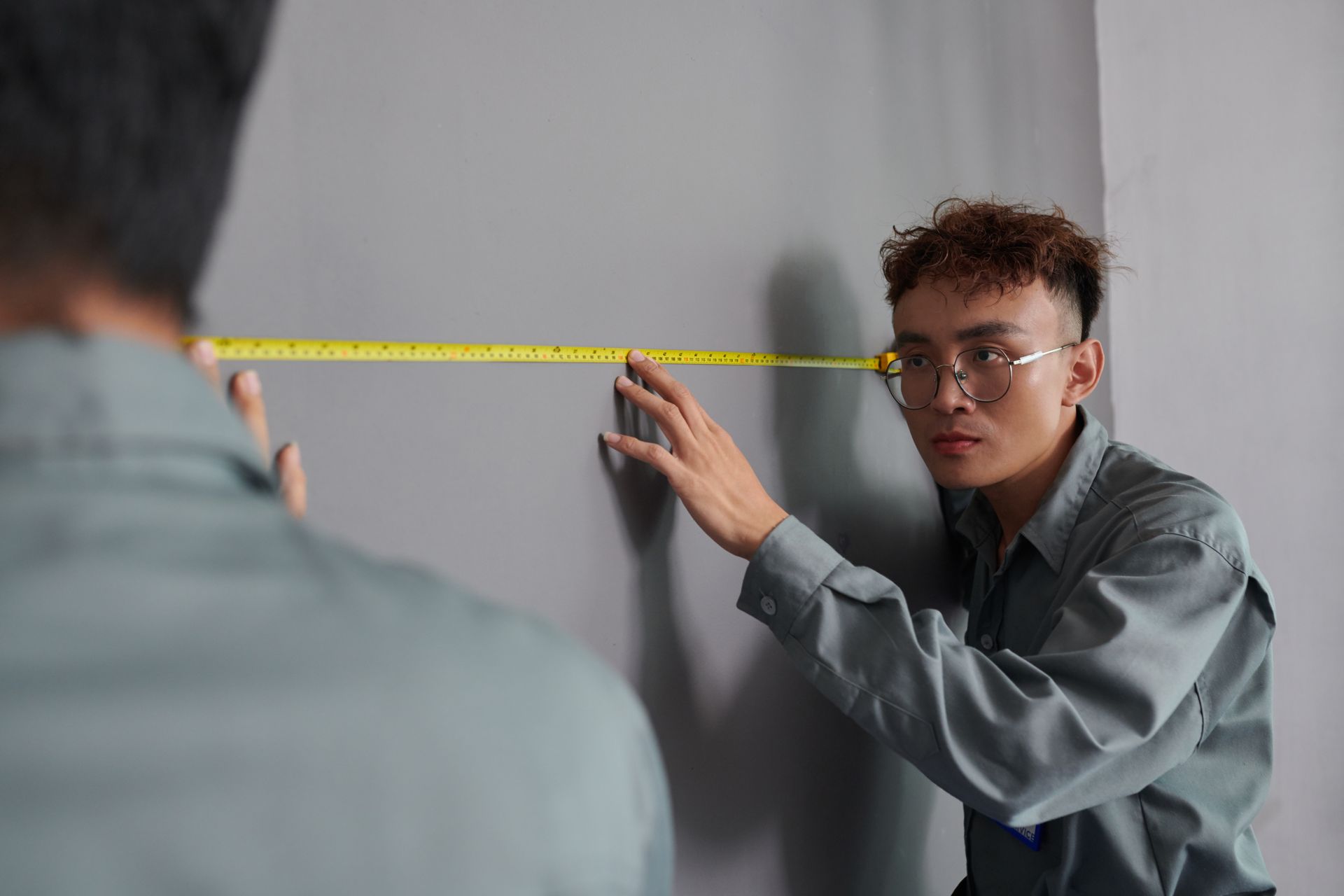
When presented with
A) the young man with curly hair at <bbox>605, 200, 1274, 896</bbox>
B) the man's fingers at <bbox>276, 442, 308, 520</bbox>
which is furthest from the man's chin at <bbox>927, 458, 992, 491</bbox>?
the man's fingers at <bbox>276, 442, 308, 520</bbox>

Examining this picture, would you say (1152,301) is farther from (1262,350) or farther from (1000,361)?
(1000,361)

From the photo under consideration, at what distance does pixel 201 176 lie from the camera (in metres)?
0.48

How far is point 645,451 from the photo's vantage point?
4.21 ft

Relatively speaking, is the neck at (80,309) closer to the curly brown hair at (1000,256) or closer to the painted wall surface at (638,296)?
the painted wall surface at (638,296)

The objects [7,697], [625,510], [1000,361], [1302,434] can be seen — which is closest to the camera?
[7,697]

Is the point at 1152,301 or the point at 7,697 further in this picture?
the point at 1152,301

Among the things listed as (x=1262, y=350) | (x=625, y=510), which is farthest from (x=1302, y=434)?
(x=625, y=510)

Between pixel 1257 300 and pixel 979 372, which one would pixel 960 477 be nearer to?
pixel 979 372

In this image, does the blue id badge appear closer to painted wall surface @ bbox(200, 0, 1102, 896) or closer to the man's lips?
painted wall surface @ bbox(200, 0, 1102, 896)

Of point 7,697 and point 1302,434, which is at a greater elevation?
point 7,697

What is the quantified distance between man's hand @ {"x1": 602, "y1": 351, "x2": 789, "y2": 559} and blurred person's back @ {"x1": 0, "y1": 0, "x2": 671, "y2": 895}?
31.6 inches

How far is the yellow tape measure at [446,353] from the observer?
0.97 m

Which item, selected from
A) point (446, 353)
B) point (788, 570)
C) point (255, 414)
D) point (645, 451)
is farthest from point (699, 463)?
point (255, 414)

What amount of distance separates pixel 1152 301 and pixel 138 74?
8.36ft
